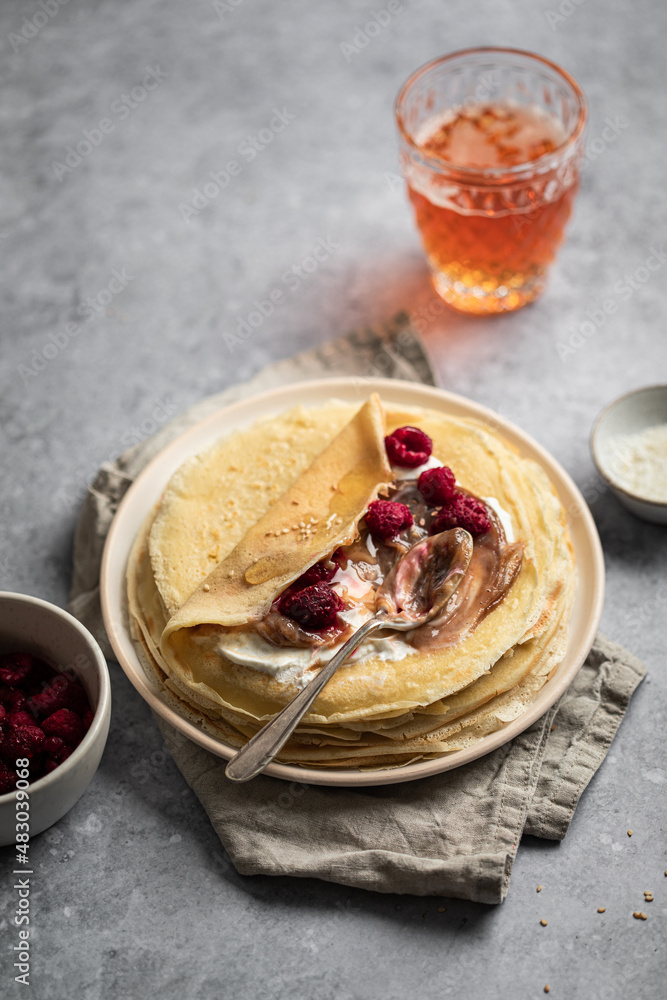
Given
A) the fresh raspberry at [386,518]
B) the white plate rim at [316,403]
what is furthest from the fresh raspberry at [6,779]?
the fresh raspberry at [386,518]

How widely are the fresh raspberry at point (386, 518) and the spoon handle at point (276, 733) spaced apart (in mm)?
444

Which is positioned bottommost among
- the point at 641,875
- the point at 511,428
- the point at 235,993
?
the point at 641,875

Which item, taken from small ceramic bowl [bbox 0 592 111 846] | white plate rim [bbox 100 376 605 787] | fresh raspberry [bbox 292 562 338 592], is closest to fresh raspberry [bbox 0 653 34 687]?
small ceramic bowl [bbox 0 592 111 846]

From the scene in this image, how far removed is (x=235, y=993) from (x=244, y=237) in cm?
370

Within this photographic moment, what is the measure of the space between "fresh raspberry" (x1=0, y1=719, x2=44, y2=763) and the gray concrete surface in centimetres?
39

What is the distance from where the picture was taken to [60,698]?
3.07 metres

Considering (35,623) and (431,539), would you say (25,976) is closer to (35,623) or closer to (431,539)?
(35,623)

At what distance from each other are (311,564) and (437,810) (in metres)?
0.89

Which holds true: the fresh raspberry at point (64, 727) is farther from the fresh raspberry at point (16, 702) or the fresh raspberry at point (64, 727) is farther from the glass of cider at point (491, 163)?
the glass of cider at point (491, 163)

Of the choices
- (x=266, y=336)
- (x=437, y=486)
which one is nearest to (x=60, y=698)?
(x=437, y=486)

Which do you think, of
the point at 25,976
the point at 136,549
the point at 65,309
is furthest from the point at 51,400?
the point at 25,976

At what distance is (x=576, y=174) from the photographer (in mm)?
4113

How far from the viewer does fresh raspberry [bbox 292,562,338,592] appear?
10.0 ft

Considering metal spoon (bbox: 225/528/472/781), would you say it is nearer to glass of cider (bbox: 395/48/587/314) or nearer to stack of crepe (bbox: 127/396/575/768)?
stack of crepe (bbox: 127/396/575/768)
